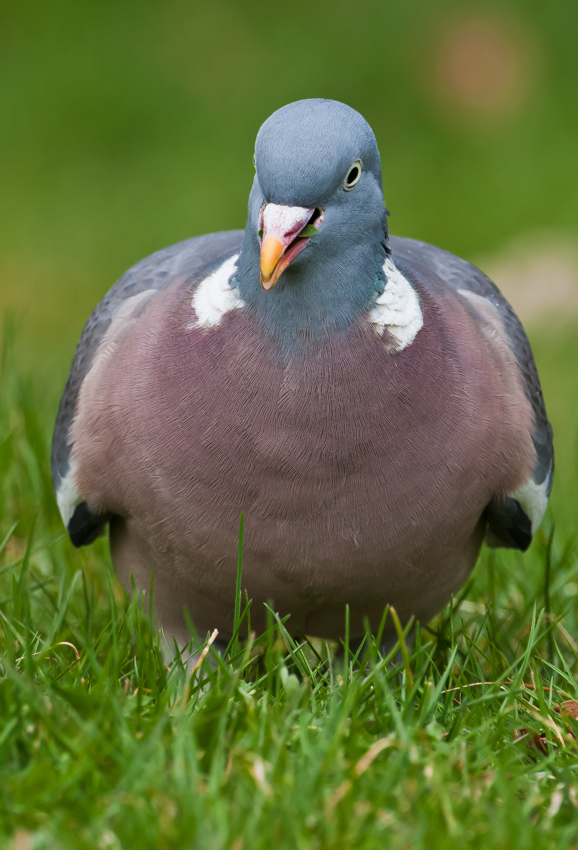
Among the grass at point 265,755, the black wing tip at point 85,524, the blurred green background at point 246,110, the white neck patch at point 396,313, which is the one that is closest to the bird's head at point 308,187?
the white neck patch at point 396,313

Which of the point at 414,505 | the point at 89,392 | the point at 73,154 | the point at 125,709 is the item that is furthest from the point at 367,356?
the point at 73,154

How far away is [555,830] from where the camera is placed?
2.68m

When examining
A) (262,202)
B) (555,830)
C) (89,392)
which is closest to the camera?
(555,830)

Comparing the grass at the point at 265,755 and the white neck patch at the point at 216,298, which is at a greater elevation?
the white neck patch at the point at 216,298

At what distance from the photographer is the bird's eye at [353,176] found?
3.42 metres

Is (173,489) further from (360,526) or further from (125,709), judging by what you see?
(125,709)

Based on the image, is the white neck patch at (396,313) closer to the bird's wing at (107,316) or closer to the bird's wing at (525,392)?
the bird's wing at (525,392)

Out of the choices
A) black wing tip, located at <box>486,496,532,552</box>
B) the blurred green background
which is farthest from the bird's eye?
the blurred green background

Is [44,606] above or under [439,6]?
under

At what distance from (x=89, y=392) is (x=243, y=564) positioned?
818 millimetres

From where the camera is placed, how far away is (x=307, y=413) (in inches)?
136

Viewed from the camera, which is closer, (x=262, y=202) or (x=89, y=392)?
(x=262, y=202)

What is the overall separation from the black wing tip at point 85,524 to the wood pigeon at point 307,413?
66 millimetres

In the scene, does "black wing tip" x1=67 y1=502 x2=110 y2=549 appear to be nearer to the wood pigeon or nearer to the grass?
the wood pigeon
